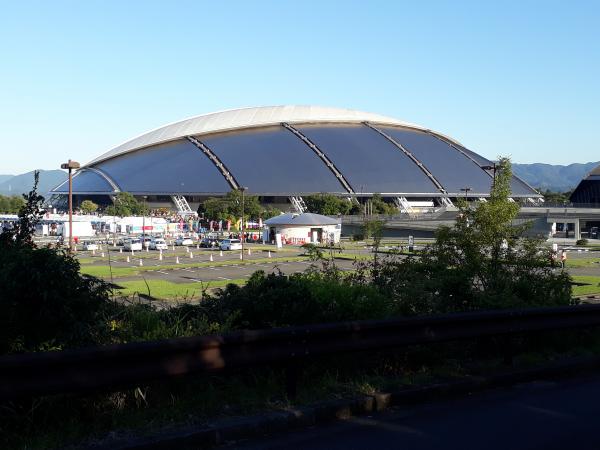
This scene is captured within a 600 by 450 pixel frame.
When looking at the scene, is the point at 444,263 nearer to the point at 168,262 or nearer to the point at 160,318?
the point at 160,318

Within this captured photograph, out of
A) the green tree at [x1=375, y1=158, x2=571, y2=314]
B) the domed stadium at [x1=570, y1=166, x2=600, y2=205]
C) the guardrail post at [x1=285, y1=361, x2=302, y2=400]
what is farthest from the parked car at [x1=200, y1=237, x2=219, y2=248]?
the domed stadium at [x1=570, y1=166, x2=600, y2=205]

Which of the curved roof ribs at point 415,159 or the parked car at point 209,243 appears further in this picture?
the curved roof ribs at point 415,159

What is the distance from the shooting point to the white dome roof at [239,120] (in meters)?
124

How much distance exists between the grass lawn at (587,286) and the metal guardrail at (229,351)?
571 inches

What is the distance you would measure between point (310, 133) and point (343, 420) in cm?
11693

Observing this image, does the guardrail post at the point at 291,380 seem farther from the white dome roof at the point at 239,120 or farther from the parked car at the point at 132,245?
the white dome roof at the point at 239,120

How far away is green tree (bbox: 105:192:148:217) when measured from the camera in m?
93.4

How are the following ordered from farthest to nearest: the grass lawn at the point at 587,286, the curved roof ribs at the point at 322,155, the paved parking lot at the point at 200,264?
the curved roof ribs at the point at 322,155 → the paved parking lot at the point at 200,264 → the grass lawn at the point at 587,286

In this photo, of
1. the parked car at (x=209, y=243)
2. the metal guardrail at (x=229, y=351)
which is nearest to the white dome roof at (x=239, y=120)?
the parked car at (x=209, y=243)

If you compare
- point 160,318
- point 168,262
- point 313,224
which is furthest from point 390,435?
point 313,224

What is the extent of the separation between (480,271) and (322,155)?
100617mm

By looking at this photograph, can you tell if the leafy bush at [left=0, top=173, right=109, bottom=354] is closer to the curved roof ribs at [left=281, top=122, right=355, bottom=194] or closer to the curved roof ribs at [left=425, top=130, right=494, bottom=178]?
the curved roof ribs at [left=281, top=122, right=355, bottom=194]

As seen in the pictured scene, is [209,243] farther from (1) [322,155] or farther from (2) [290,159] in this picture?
(1) [322,155]

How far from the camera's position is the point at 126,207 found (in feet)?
308
